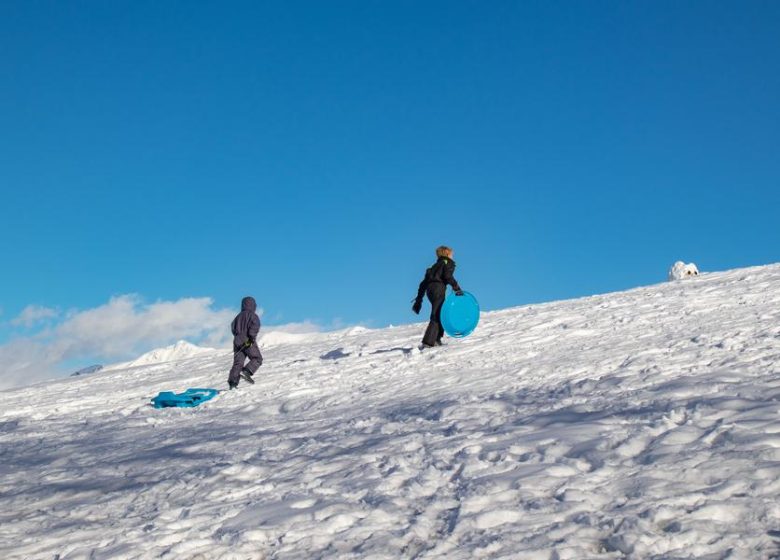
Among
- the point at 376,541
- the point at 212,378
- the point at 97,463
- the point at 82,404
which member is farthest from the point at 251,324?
the point at 376,541

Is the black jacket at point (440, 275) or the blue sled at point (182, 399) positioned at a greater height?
the black jacket at point (440, 275)

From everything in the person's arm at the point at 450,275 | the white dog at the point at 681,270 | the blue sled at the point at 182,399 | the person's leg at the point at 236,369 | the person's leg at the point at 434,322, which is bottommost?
the blue sled at the point at 182,399

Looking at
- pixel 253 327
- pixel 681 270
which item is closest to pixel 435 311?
pixel 253 327

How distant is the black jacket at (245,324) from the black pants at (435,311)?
3530mm

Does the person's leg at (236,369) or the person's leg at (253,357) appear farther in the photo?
the person's leg at (253,357)

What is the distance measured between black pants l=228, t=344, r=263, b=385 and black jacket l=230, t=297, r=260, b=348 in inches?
7.3

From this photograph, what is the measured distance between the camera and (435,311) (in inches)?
569

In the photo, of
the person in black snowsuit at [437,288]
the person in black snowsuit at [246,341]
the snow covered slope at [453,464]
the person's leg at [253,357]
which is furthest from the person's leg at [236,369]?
the person in black snowsuit at [437,288]

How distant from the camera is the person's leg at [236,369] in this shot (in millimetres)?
13695

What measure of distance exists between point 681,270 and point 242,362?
2448cm

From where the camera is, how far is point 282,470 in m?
6.10

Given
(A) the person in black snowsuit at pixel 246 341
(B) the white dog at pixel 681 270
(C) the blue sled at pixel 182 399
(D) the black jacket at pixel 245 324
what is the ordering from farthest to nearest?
(B) the white dog at pixel 681 270
(D) the black jacket at pixel 245 324
(A) the person in black snowsuit at pixel 246 341
(C) the blue sled at pixel 182 399

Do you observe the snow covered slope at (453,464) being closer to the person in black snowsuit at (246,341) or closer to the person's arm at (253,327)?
the person in black snowsuit at (246,341)

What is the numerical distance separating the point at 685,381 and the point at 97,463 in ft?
21.2
